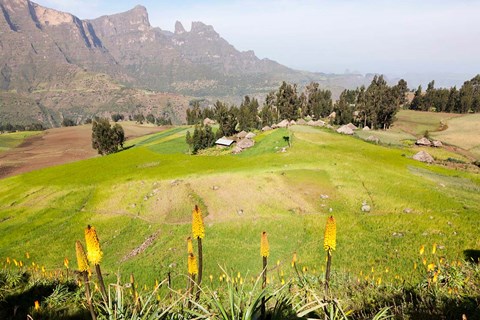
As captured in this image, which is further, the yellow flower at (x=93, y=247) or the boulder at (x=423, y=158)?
the boulder at (x=423, y=158)

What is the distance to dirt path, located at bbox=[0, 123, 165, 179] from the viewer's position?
108 meters

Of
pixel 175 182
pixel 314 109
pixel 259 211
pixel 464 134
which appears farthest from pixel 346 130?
pixel 314 109

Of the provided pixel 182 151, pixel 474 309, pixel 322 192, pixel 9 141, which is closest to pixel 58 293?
pixel 474 309

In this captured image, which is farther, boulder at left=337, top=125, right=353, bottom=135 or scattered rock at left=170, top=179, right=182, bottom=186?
boulder at left=337, top=125, right=353, bottom=135

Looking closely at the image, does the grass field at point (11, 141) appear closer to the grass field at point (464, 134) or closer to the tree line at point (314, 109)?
the tree line at point (314, 109)

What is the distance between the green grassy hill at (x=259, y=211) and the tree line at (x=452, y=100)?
359ft

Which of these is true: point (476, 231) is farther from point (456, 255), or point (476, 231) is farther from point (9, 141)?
point (9, 141)

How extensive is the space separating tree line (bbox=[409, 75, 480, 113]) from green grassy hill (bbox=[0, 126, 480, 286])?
109 meters

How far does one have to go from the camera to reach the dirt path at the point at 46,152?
107688 millimetres

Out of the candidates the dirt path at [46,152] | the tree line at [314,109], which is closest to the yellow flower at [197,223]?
the tree line at [314,109]

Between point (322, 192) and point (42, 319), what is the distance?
3370 cm

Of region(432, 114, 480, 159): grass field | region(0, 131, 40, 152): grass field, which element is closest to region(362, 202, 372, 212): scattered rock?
region(432, 114, 480, 159): grass field

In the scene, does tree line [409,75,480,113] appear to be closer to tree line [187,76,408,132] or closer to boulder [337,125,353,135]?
tree line [187,76,408,132]

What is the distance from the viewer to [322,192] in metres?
38.5
